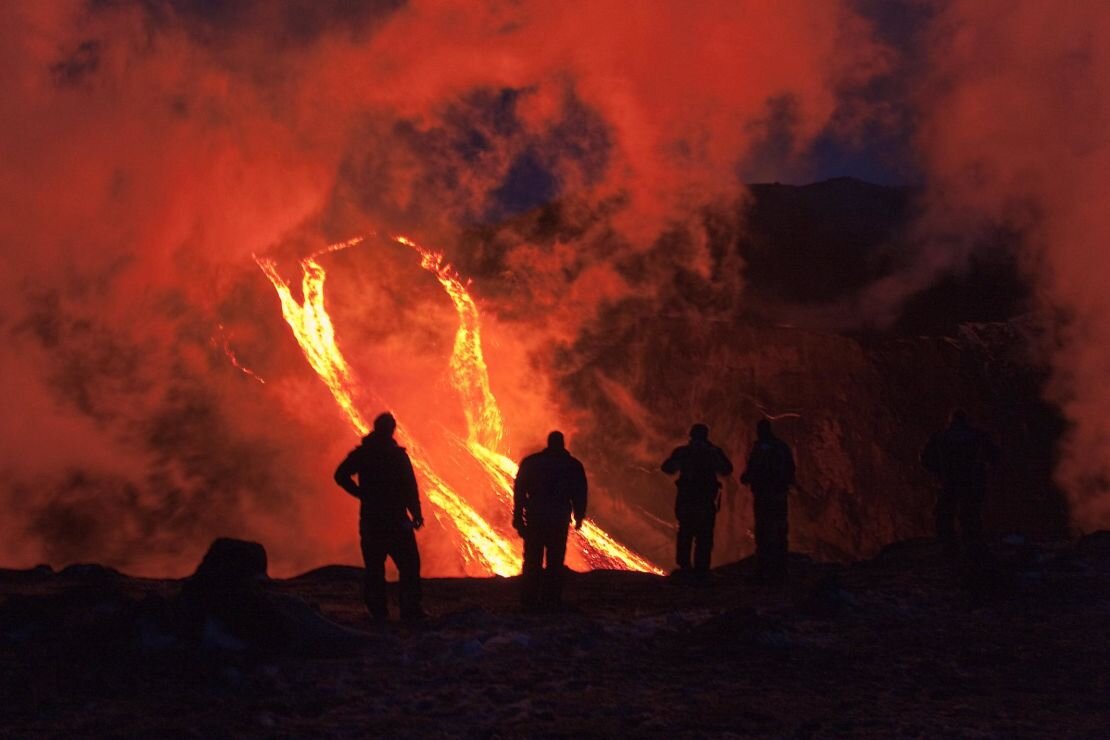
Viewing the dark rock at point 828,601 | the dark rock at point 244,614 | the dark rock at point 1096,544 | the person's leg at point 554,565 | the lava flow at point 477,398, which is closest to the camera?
the dark rock at point 244,614

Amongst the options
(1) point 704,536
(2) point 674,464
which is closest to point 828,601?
(1) point 704,536

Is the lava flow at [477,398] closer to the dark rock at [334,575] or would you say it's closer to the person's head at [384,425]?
the dark rock at [334,575]

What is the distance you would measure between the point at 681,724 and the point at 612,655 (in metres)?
1.49

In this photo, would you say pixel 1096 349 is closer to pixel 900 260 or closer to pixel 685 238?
pixel 900 260

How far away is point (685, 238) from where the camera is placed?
26.0 m

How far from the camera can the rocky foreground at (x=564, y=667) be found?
16.0ft

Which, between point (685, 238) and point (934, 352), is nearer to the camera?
point (934, 352)

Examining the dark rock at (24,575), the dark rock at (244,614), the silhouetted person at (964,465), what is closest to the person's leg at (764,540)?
the silhouetted person at (964,465)

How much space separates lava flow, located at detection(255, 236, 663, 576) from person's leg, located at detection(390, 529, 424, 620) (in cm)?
1361

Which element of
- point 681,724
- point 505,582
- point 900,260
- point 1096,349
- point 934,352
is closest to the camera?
point 681,724

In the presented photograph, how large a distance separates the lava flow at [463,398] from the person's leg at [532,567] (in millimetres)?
12867

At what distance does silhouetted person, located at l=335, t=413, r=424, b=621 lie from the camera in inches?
309

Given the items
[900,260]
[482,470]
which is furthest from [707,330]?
[482,470]

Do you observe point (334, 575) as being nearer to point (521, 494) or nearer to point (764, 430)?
point (521, 494)
